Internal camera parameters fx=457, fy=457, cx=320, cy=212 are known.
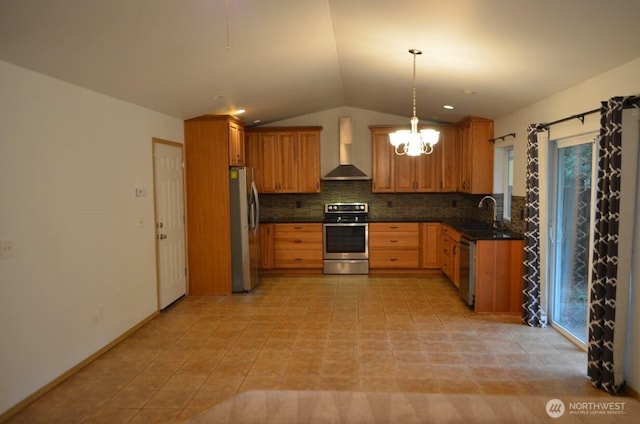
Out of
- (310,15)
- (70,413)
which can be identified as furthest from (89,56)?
(70,413)

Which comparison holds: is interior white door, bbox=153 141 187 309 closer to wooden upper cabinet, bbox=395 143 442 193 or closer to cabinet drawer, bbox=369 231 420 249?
cabinet drawer, bbox=369 231 420 249

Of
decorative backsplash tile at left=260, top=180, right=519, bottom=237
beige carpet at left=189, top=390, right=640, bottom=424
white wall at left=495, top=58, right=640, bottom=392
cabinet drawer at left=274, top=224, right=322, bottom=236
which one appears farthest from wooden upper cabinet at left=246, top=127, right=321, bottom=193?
beige carpet at left=189, top=390, right=640, bottom=424

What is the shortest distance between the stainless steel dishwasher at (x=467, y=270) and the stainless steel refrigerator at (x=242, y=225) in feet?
9.18

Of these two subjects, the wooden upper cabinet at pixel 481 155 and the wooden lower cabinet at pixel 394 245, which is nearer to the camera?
the wooden upper cabinet at pixel 481 155

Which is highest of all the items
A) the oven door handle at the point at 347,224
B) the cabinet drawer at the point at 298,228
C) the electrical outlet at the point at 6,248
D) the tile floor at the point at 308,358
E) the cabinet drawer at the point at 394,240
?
the electrical outlet at the point at 6,248

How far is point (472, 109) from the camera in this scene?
5938 mm

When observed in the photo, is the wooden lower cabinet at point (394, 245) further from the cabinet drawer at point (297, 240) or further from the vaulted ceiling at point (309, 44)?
the vaulted ceiling at point (309, 44)

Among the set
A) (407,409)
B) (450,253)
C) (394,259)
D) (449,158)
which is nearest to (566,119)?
(407,409)

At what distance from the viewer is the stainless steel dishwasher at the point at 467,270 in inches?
205

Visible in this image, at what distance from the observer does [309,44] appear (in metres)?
4.04

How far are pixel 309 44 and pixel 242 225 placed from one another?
2890 millimetres

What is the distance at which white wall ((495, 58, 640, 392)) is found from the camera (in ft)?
10.2

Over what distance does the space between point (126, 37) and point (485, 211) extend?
17.9 ft

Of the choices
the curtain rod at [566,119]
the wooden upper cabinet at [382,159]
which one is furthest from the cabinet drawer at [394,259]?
the curtain rod at [566,119]
